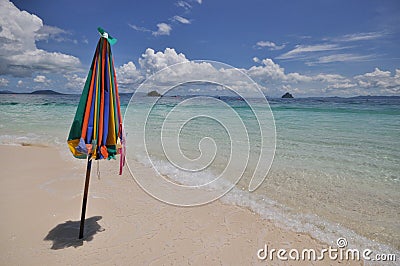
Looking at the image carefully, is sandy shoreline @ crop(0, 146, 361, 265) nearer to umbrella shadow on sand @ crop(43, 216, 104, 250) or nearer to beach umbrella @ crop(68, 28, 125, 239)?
umbrella shadow on sand @ crop(43, 216, 104, 250)

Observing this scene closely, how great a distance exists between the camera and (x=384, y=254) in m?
3.76

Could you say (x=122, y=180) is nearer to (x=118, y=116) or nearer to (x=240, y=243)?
(x=118, y=116)

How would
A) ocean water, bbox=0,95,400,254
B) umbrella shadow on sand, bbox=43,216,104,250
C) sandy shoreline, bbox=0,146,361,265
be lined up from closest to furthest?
1. sandy shoreline, bbox=0,146,361,265
2. umbrella shadow on sand, bbox=43,216,104,250
3. ocean water, bbox=0,95,400,254

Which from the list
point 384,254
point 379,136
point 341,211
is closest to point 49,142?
point 341,211

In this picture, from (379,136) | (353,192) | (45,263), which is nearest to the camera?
(45,263)

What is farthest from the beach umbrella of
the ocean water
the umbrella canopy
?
the ocean water

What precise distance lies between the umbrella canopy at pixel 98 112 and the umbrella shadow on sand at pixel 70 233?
140 cm

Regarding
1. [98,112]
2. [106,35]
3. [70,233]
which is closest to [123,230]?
[70,233]

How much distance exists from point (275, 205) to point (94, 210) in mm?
3639

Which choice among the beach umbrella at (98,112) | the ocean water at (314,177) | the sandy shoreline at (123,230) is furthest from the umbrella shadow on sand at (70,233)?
the ocean water at (314,177)

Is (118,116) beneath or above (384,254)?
above

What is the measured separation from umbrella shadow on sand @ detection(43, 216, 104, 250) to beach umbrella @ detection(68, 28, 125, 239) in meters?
1.39

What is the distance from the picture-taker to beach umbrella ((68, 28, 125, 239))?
10.6ft

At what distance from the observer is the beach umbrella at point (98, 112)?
127 inches
